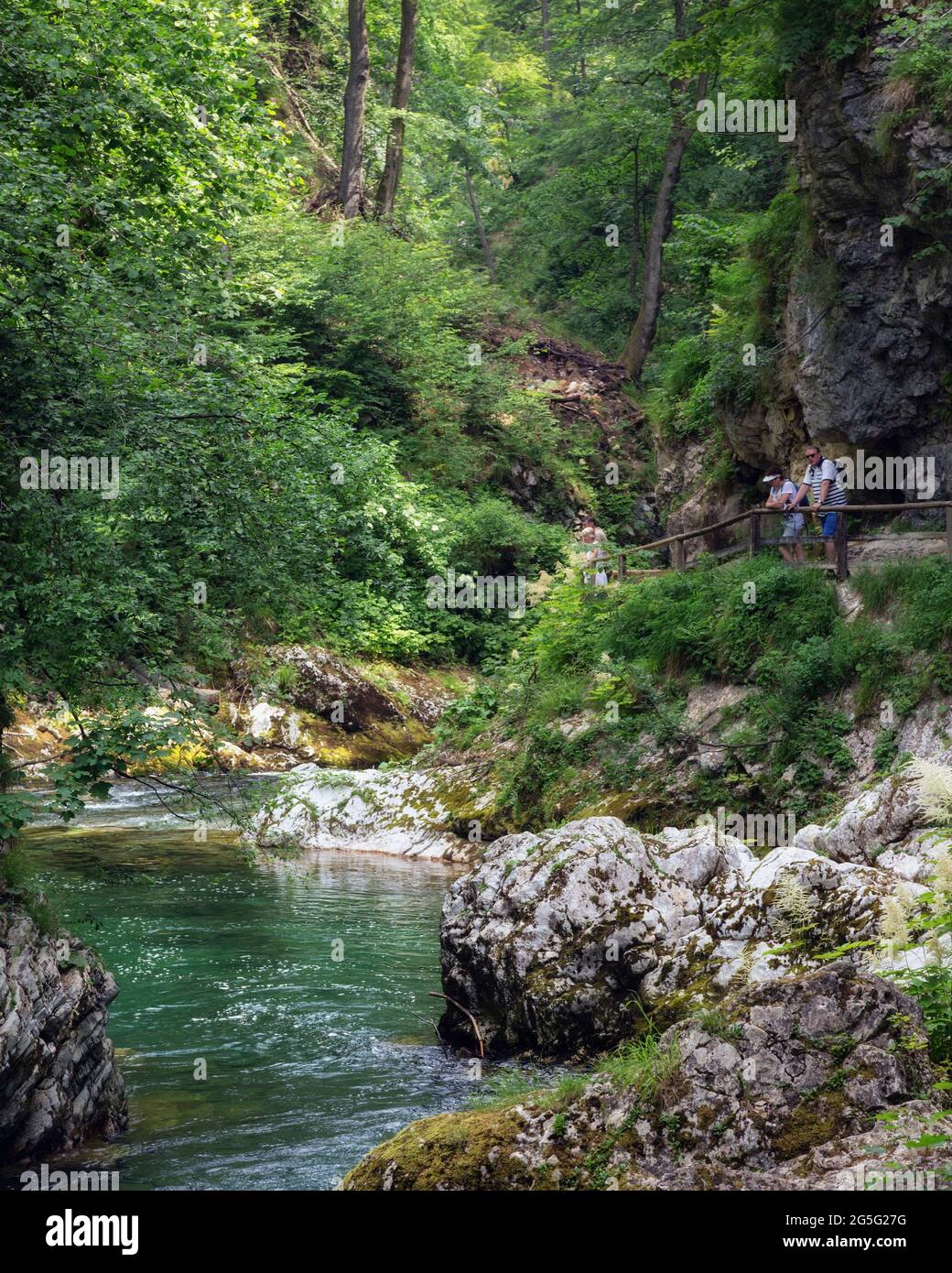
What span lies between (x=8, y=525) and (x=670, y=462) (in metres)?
19.9

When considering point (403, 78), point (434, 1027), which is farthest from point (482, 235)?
point (434, 1027)

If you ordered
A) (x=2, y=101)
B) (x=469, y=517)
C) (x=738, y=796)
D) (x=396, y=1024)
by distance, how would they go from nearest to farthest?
(x=396, y=1024), (x=2, y=101), (x=738, y=796), (x=469, y=517)

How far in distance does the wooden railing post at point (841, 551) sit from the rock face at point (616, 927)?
6.57m

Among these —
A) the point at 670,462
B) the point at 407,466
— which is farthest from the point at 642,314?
the point at 670,462

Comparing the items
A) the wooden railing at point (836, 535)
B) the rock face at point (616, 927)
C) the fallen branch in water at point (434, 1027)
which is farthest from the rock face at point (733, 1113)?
the wooden railing at point (836, 535)

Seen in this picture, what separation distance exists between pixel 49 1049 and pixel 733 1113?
5.10 meters

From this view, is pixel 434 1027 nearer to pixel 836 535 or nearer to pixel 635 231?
pixel 836 535

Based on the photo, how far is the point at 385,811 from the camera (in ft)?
68.2

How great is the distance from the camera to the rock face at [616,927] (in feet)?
28.5

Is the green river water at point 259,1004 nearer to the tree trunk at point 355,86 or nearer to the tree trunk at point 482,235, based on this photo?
the tree trunk at point 355,86

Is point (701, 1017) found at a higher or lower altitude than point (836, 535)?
lower
